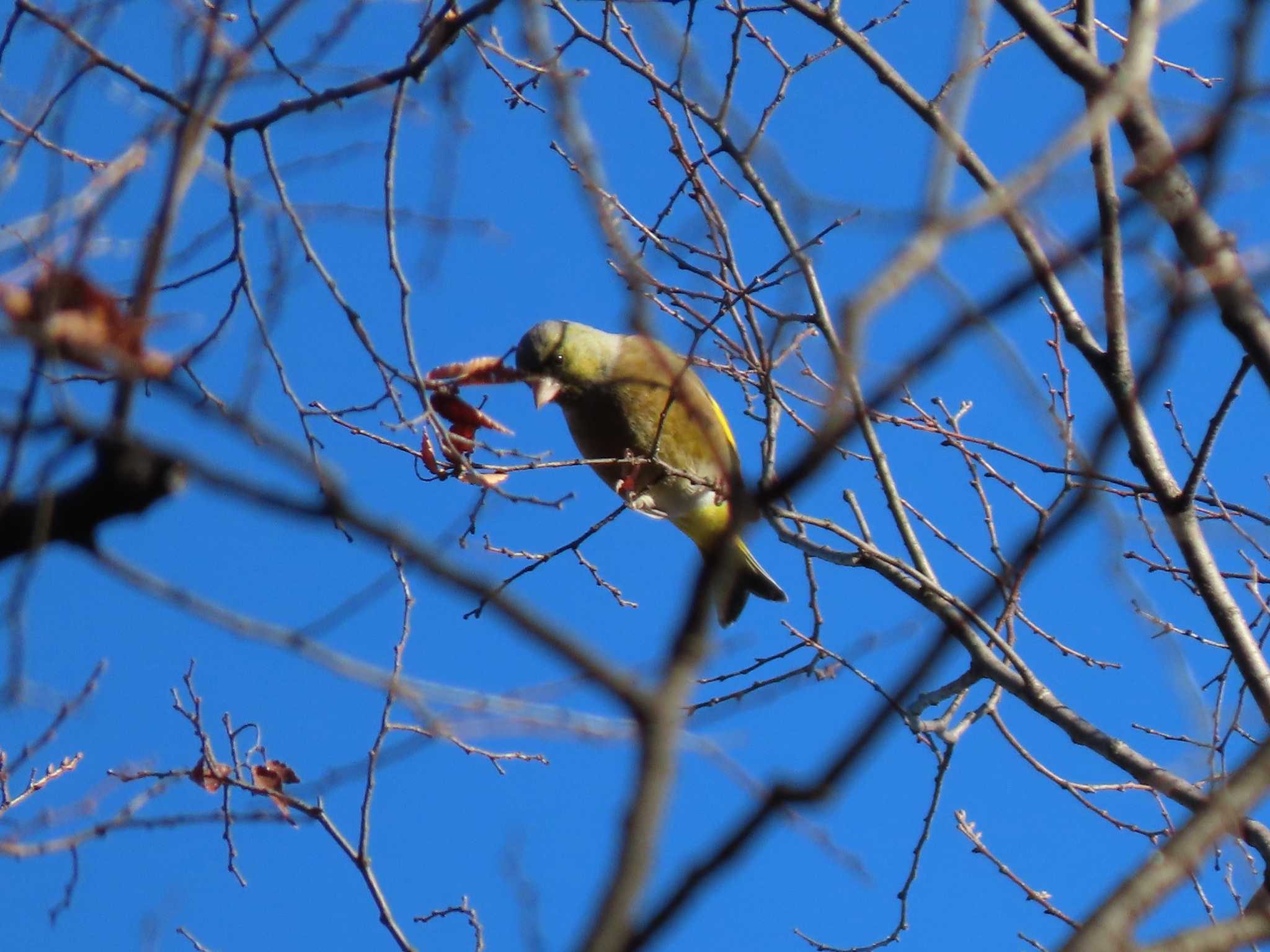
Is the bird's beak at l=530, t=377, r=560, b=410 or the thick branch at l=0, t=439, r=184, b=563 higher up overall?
the bird's beak at l=530, t=377, r=560, b=410

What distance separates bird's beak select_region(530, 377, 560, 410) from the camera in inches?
222

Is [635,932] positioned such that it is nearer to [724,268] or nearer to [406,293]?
[406,293]

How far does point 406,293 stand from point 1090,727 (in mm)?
1826

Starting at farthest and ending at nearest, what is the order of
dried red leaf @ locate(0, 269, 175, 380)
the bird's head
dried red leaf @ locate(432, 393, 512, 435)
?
the bird's head < dried red leaf @ locate(432, 393, 512, 435) < dried red leaf @ locate(0, 269, 175, 380)

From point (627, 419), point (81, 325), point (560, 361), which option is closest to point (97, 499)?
point (81, 325)

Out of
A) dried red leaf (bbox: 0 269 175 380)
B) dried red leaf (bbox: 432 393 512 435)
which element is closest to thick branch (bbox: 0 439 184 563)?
dried red leaf (bbox: 0 269 175 380)

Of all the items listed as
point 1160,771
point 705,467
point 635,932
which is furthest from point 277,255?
point 705,467

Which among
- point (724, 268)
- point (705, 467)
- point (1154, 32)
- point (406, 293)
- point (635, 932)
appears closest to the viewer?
point (635, 932)

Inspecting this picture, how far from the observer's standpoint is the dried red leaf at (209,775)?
3527 mm

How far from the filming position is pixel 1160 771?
10.0 feet

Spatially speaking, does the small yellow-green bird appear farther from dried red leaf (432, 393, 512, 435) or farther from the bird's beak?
dried red leaf (432, 393, 512, 435)

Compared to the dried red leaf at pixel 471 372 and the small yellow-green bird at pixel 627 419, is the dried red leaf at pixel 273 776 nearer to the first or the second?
the dried red leaf at pixel 471 372

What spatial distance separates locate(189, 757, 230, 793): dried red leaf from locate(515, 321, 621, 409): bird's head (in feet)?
7.88

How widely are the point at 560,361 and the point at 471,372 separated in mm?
2480
